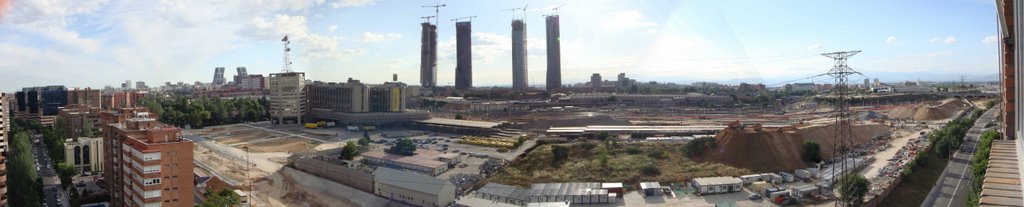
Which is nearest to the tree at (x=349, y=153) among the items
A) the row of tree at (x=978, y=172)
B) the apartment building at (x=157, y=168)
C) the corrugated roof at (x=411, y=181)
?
the corrugated roof at (x=411, y=181)

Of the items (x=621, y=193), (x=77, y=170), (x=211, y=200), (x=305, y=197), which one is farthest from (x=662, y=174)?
(x=77, y=170)

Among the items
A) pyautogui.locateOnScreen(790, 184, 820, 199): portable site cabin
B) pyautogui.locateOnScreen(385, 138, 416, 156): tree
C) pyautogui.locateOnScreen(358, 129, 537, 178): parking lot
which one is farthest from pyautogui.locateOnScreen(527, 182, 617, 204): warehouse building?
pyautogui.locateOnScreen(385, 138, 416, 156): tree

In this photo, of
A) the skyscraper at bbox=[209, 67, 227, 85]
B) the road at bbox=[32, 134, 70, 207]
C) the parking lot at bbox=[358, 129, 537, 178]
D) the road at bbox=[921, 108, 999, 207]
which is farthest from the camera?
the skyscraper at bbox=[209, 67, 227, 85]

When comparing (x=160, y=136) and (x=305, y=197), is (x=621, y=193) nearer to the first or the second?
(x=305, y=197)

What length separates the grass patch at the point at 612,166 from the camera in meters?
10.1

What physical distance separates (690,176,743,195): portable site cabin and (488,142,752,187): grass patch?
0.57 meters

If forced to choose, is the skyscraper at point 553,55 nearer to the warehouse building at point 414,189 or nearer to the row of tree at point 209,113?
the row of tree at point 209,113

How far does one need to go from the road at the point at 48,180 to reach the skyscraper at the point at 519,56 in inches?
1298

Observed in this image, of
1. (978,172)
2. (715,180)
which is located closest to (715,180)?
(715,180)

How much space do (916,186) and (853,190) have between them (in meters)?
2.21

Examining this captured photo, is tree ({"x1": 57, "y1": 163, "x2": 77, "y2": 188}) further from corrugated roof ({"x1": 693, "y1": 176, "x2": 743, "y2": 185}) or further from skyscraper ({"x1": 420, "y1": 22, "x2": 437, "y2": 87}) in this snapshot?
skyscraper ({"x1": 420, "y1": 22, "x2": 437, "y2": 87})

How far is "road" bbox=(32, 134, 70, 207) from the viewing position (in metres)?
9.22

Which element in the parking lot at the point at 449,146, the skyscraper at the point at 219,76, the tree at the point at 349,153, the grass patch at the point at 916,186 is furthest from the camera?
A: the skyscraper at the point at 219,76

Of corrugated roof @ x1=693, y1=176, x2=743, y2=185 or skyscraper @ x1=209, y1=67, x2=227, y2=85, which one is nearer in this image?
corrugated roof @ x1=693, y1=176, x2=743, y2=185
